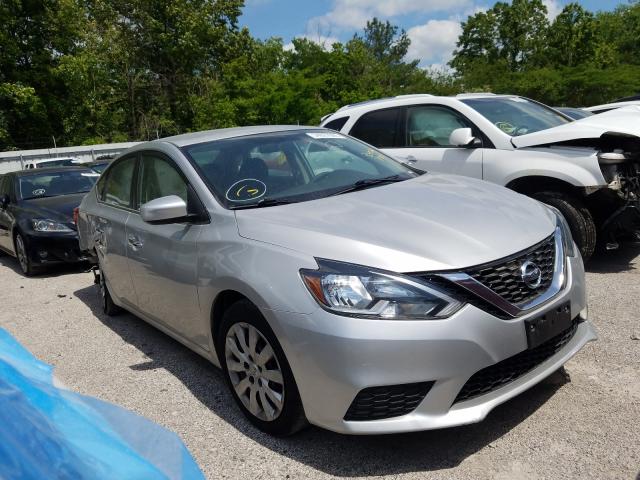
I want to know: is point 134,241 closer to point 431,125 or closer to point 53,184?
point 431,125

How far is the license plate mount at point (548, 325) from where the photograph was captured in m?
2.53

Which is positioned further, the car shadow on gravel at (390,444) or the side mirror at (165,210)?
the side mirror at (165,210)

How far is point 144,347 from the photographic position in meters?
4.52

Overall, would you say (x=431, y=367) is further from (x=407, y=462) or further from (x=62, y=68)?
(x=62, y=68)

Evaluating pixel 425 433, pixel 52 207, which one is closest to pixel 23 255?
pixel 52 207

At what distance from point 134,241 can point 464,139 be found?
Answer: 3262 mm

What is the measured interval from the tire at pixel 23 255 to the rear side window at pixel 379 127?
4.74 metres

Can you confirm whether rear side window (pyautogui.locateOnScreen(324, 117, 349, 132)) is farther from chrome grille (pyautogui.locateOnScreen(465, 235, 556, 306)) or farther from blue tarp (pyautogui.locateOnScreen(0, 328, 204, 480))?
blue tarp (pyautogui.locateOnScreen(0, 328, 204, 480))

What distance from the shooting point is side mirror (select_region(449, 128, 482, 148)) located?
5.55 m

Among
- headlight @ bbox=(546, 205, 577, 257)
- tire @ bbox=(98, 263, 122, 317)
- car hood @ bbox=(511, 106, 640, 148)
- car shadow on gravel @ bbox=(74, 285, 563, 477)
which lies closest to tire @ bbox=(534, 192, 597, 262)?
car hood @ bbox=(511, 106, 640, 148)

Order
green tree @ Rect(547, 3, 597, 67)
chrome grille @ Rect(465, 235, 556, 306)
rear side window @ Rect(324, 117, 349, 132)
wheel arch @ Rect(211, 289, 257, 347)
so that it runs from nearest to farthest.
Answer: chrome grille @ Rect(465, 235, 556, 306), wheel arch @ Rect(211, 289, 257, 347), rear side window @ Rect(324, 117, 349, 132), green tree @ Rect(547, 3, 597, 67)

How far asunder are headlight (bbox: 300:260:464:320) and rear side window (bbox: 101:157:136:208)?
2.49 metres

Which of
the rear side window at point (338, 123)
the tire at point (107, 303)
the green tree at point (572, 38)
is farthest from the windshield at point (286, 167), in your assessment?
the green tree at point (572, 38)

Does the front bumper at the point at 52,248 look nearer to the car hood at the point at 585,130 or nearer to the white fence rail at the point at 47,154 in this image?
the car hood at the point at 585,130
